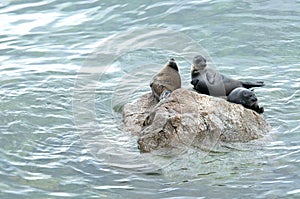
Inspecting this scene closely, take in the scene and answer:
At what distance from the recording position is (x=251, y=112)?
23.9ft

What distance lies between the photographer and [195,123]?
6.87 metres

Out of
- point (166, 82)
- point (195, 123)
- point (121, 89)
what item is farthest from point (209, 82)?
point (121, 89)

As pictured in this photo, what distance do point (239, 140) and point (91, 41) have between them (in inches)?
170

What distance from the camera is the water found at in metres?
6.40

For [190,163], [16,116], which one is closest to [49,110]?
[16,116]

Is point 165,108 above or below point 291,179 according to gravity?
above

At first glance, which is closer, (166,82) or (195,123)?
(195,123)

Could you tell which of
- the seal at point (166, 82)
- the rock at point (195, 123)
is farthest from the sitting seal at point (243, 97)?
the seal at point (166, 82)

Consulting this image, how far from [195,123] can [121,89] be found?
222cm

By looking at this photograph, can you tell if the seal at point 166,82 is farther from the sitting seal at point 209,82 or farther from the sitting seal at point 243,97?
the sitting seal at point 243,97

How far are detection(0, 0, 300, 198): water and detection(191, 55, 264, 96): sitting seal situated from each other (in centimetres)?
56

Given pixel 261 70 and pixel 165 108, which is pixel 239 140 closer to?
pixel 165 108

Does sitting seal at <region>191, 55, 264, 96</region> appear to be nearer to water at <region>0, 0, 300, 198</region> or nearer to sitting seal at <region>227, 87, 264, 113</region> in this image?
sitting seal at <region>227, 87, 264, 113</region>

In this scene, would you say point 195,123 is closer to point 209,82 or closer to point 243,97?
point 243,97
